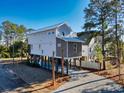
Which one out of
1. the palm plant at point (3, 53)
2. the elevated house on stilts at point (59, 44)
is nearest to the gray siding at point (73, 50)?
the elevated house on stilts at point (59, 44)

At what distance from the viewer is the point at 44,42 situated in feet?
107

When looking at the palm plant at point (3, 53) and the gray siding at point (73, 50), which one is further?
the palm plant at point (3, 53)

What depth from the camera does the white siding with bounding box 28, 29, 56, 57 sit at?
98.5 feet

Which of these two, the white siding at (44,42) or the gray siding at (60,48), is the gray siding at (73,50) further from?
the white siding at (44,42)

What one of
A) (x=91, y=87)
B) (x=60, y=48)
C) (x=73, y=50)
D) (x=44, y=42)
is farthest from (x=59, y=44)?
(x=91, y=87)

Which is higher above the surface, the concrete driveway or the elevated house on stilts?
the elevated house on stilts

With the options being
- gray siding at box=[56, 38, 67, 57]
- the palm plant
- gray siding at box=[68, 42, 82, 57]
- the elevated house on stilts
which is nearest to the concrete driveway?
the elevated house on stilts

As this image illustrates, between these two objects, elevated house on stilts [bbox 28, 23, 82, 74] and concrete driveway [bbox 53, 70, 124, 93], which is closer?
concrete driveway [bbox 53, 70, 124, 93]

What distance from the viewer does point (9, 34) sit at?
216 feet

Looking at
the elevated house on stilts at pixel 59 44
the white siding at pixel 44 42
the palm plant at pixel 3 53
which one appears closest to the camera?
the elevated house on stilts at pixel 59 44

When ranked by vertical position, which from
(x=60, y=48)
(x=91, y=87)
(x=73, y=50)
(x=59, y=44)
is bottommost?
(x=91, y=87)

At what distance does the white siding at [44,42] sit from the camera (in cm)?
3004

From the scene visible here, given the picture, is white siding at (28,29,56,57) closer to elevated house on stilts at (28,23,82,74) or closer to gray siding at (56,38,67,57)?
elevated house on stilts at (28,23,82,74)

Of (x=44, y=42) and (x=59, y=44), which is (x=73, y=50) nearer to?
(x=59, y=44)
